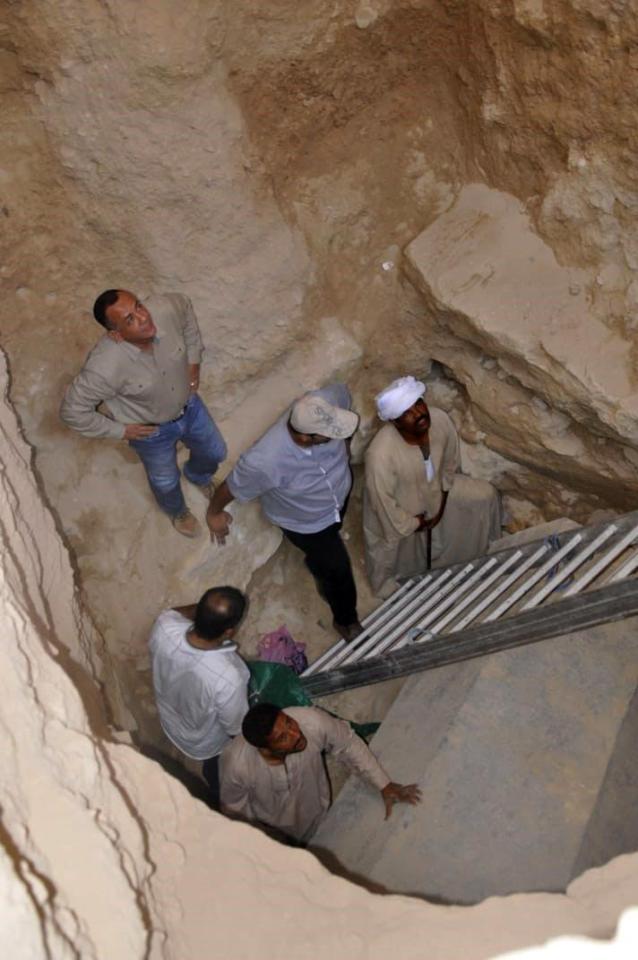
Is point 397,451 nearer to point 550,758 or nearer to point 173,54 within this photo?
point 550,758

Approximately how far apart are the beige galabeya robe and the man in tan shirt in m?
1.39

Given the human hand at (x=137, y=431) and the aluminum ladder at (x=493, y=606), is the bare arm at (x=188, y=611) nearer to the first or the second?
the human hand at (x=137, y=431)

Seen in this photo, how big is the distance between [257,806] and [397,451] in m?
1.91

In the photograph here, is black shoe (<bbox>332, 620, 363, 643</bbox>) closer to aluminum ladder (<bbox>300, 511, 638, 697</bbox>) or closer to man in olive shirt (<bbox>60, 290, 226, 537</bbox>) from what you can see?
aluminum ladder (<bbox>300, 511, 638, 697</bbox>)

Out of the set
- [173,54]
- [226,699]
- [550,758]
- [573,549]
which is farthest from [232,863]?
[173,54]

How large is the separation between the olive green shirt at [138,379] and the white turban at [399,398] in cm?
98

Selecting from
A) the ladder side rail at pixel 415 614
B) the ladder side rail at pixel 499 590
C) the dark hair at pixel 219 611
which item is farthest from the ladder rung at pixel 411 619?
the dark hair at pixel 219 611

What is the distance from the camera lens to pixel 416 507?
4934 mm

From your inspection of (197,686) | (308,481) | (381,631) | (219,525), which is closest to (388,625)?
(381,631)

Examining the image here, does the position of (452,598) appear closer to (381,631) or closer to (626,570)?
(381,631)

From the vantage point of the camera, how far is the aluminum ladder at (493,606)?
139 inches

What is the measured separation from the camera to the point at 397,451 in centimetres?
460

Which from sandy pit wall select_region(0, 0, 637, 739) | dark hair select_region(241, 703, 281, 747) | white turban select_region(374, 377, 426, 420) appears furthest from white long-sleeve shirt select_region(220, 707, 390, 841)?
white turban select_region(374, 377, 426, 420)

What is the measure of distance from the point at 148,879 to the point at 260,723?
1192 millimetres
